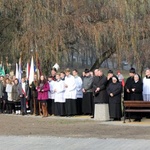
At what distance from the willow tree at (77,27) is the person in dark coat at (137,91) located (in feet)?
27.4

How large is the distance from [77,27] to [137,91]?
29.8ft

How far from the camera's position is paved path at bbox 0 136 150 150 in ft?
41.3

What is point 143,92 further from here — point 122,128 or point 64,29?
point 64,29

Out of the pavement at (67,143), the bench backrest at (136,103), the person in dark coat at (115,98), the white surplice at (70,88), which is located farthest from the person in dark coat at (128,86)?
the pavement at (67,143)

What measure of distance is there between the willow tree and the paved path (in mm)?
13216

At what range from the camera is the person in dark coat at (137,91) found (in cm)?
1920

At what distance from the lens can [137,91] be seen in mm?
19234

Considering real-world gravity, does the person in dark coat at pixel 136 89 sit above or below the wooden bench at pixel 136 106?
above

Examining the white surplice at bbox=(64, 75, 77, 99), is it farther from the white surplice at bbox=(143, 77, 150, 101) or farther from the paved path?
the paved path

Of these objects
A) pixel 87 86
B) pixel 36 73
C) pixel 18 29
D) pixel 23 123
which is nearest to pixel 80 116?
pixel 87 86

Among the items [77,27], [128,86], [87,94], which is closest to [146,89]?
[128,86]

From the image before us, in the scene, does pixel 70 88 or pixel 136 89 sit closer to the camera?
pixel 136 89

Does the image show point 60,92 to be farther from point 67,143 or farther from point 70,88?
A: point 67,143

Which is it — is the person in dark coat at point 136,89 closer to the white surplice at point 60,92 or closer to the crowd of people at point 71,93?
the crowd of people at point 71,93
